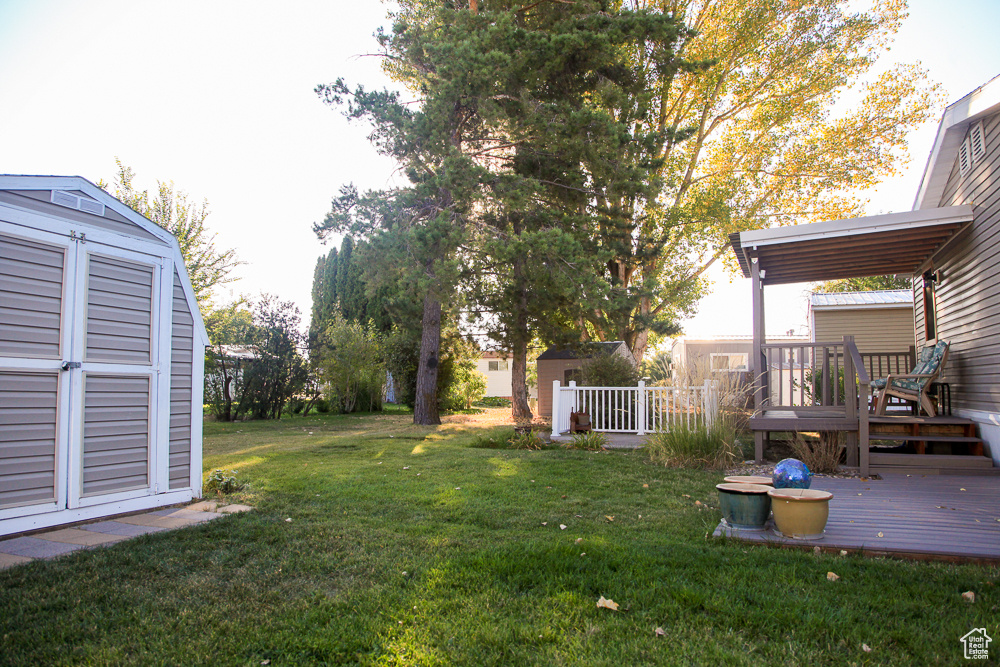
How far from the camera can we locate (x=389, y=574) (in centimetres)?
323

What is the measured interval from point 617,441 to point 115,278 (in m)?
7.64

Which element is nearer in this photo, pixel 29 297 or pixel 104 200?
pixel 29 297

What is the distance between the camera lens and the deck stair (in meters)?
6.54

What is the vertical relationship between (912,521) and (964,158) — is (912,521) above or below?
below

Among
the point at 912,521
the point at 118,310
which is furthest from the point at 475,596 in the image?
the point at 118,310

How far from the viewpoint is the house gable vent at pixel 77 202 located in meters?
4.36

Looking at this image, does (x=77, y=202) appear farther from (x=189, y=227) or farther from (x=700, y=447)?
(x=189, y=227)

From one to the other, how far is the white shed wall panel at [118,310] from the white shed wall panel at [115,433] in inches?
8.5

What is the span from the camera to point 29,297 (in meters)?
4.16

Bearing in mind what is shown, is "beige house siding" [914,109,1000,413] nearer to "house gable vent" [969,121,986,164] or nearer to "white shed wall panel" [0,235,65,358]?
"house gable vent" [969,121,986,164]

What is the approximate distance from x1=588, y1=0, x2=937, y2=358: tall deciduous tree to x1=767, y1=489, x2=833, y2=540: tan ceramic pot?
39.5ft

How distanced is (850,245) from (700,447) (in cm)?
372

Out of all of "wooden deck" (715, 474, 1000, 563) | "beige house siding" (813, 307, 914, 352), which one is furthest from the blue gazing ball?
"beige house siding" (813, 307, 914, 352)

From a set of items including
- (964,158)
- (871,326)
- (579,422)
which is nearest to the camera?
(964,158)
